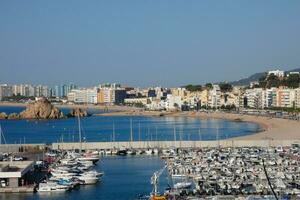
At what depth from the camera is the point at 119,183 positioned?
17938mm

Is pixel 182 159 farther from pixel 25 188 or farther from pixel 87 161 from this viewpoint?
pixel 25 188

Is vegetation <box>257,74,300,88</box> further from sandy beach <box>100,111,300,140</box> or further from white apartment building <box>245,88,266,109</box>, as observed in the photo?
sandy beach <box>100,111,300,140</box>

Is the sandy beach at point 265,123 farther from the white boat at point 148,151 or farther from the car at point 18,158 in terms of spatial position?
the car at point 18,158

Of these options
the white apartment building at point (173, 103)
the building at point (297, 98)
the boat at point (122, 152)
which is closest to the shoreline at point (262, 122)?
the white apartment building at point (173, 103)

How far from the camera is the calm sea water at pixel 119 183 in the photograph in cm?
1611

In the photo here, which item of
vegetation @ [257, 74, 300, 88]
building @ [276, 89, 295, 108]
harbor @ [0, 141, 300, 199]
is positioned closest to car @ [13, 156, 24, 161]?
harbor @ [0, 141, 300, 199]

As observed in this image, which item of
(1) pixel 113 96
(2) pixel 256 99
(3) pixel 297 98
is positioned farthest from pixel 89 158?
(1) pixel 113 96

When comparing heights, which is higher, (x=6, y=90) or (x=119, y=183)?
(x=6, y=90)

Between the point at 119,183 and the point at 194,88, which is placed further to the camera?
the point at 194,88

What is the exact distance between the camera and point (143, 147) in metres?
25.2

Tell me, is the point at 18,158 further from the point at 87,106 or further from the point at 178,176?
the point at 87,106

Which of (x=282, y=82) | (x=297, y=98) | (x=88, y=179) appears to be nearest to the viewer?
(x=88, y=179)

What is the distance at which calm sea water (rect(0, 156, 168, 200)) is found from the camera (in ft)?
52.9

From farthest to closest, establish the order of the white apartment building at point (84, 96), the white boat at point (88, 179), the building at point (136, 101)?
the white apartment building at point (84, 96) < the building at point (136, 101) < the white boat at point (88, 179)
